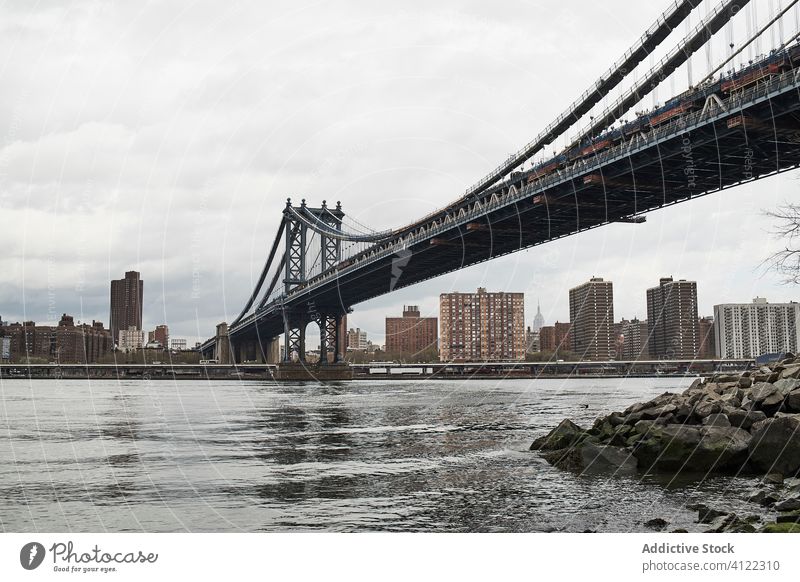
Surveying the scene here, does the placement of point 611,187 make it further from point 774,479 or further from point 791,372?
point 774,479

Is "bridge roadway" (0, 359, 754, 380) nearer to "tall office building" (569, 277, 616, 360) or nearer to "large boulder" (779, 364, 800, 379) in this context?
"tall office building" (569, 277, 616, 360)

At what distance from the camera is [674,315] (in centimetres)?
2773

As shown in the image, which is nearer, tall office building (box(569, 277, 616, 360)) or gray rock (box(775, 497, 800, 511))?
gray rock (box(775, 497, 800, 511))

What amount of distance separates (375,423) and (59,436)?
30.5ft

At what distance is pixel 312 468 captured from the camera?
13.4 metres

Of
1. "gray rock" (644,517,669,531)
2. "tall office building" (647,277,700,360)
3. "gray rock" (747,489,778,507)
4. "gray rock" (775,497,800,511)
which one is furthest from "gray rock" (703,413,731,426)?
"tall office building" (647,277,700,360)

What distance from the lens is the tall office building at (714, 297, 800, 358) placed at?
67.8 feet

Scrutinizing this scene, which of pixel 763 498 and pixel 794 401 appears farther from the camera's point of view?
pixel 794 401

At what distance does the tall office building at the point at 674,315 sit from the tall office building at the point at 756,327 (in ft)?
3.54

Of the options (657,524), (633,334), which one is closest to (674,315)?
(633,334)

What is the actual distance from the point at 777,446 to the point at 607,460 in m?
2.68

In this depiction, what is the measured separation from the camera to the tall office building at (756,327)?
20672 mm
